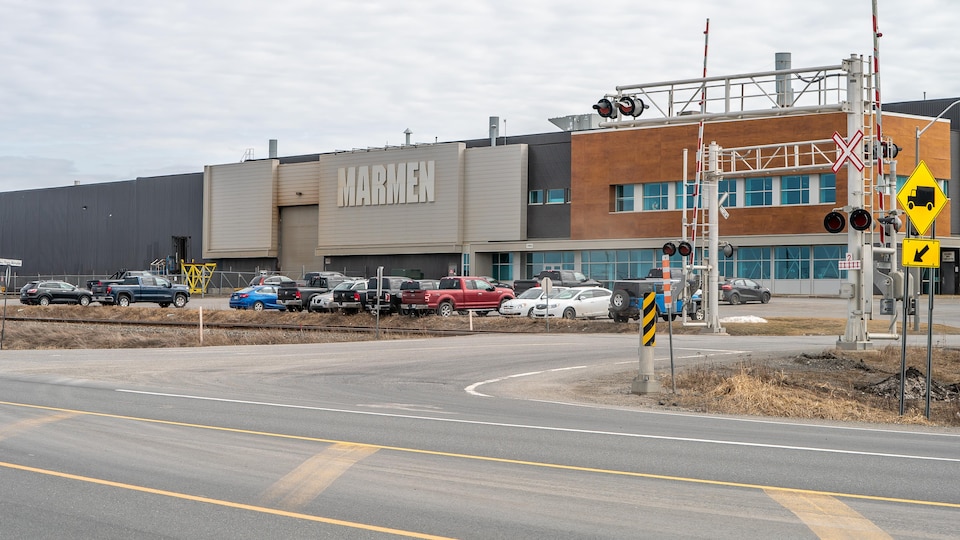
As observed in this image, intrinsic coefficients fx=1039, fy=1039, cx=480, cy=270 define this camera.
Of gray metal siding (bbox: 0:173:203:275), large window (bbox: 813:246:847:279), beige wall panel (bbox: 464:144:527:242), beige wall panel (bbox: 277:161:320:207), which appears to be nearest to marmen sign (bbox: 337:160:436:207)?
beige wall panel (bbox: 277:161:320:207)

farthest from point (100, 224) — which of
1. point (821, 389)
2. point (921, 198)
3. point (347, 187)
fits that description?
point (921, 198)

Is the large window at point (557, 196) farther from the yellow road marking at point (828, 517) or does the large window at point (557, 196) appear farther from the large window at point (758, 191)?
the yellow road marking at point (828, 517)

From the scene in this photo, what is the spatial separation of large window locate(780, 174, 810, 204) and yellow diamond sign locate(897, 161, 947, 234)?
4867 cm

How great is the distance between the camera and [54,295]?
5862 cm

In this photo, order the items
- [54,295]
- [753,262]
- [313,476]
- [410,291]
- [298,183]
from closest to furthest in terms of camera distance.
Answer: [313,476] → [410,291] → [54,295] → [753,262] → [298,183]

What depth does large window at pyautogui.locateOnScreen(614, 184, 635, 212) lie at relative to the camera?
69875mm

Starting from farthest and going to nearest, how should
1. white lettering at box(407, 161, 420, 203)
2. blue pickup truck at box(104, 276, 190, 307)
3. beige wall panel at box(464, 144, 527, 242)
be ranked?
1. white lettering at box(407, 161, 420, 203)
2. beige wall panel at box(464, 144, 527, 242)
3. blue pickup truck at box(104, 276, 190, 307)

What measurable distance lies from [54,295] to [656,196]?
123 feet

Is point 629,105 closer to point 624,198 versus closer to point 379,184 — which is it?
point 624,198

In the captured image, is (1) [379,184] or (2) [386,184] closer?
(2) [386,184]

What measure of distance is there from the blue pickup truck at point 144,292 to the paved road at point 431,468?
3914 cm

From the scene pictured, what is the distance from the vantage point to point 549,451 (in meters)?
10.9

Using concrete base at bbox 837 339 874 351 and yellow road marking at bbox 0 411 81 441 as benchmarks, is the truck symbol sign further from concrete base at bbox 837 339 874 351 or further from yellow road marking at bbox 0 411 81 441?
yellow road marking at bbox 0 411 81 441

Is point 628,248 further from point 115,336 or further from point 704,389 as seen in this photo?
point 704,389
